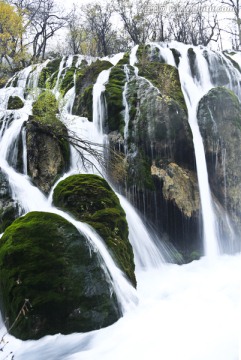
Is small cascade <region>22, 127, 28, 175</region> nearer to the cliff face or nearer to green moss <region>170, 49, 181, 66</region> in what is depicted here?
the cliff face

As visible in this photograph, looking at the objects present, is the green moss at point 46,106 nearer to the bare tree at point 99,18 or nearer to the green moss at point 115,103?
the green moss at point 115,103

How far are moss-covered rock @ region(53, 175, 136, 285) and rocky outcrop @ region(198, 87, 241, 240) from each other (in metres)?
4.51

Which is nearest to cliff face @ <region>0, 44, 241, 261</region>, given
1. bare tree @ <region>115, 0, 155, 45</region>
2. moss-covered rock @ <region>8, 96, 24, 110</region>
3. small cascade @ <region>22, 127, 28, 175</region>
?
small cascade @ <region>22, 127, 28, 175</region>

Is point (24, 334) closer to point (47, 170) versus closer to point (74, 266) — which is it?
point (74, 266)

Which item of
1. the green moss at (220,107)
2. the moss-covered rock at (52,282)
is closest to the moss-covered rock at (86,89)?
the green moss at (220,107)

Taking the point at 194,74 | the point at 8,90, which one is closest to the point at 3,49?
the point at 8,90

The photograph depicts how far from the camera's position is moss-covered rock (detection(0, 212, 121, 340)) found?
4371mm

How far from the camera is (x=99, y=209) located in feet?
20.6

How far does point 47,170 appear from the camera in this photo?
26.9ft

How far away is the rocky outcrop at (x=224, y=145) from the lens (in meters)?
9.88

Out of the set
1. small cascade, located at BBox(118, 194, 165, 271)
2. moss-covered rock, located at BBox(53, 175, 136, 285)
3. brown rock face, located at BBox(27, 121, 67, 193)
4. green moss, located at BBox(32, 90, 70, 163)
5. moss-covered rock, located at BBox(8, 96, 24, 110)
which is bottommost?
small cascade, located at BBox(118, 194, 165, 271)

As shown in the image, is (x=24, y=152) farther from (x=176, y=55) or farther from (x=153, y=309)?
(x=176, y=55)

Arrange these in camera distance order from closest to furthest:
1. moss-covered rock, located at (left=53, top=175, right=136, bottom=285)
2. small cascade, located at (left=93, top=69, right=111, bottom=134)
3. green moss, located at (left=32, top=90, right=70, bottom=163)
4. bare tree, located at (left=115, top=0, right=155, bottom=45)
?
1. moss-covered rock, located at (left=53, top=175, right=136, bottom=285)
2. green moss, located at (left=32, top=90, right=70, bottom=163)
3. small cascade, located at (left=93, top=69, right=111, bottom=134)
4. bare tree, located at (left=115, top=0, right=155, bottom=45)

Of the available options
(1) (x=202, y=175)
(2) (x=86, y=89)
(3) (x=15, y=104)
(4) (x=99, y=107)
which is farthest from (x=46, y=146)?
(1) (x=202, y=175)
